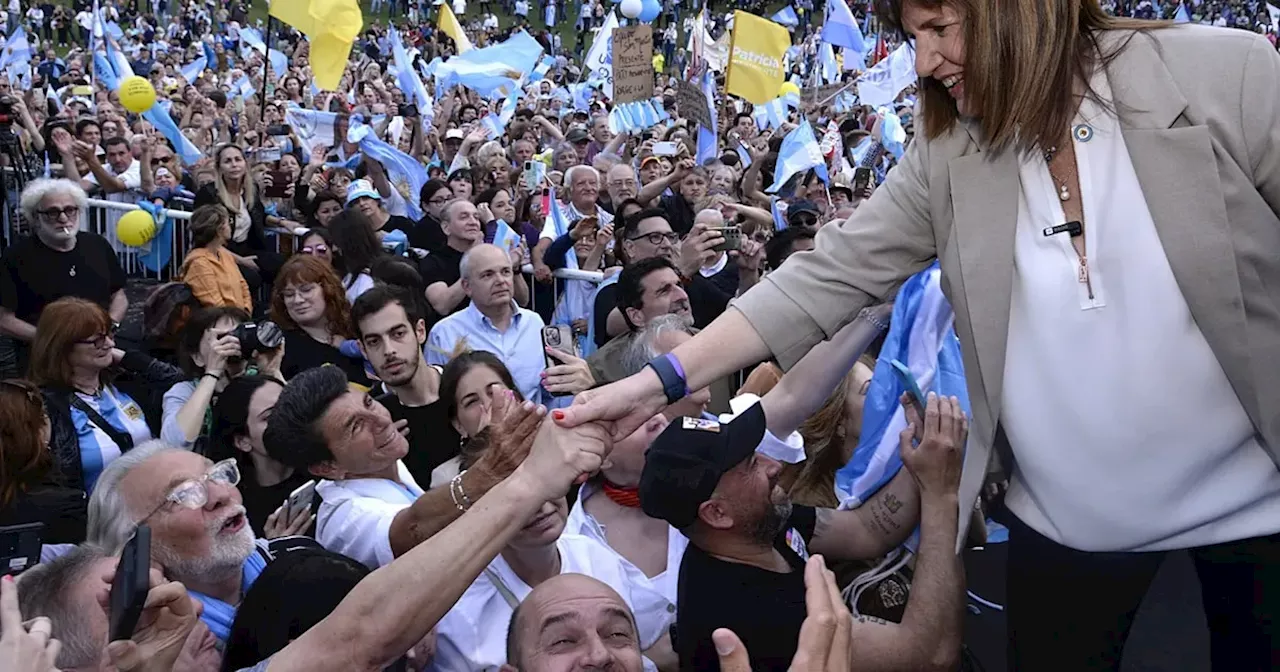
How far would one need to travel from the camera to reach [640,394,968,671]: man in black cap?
2.50 meters

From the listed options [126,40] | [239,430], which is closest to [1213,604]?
[239,430]

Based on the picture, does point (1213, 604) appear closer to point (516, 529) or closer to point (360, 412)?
point (516, 529)

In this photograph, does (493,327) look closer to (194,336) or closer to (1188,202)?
(194,336)

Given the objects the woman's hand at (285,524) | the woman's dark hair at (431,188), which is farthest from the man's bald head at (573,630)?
the woman's dark hair at (431,188)

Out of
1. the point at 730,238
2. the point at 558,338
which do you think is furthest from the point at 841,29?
the point at 558,338

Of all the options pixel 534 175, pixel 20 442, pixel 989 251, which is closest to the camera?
pixel 989 251

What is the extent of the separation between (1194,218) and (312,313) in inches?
176

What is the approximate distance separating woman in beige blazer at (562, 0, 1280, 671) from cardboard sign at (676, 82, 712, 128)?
7802mm

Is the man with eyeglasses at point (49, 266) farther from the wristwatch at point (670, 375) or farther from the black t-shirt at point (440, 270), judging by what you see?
the wristwatch at point (670, 375)

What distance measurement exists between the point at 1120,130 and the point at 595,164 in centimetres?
902

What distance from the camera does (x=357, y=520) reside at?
3295mm

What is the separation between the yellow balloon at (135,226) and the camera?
8586 millimetres

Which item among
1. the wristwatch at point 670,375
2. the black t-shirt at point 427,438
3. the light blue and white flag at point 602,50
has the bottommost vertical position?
the light blue and white flag at point 602,50

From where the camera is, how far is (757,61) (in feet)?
35.2
